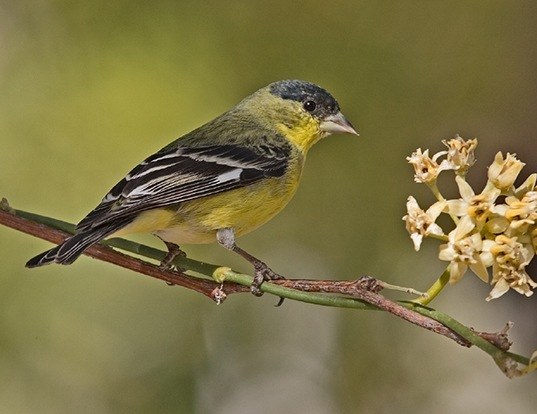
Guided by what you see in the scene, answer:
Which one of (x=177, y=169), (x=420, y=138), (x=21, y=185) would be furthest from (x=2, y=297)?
(x=420, y=138)

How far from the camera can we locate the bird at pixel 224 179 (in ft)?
8.75

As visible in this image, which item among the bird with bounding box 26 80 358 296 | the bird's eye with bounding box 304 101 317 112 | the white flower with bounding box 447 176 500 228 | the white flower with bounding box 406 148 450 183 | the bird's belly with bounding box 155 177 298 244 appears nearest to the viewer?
the white flower with bounding box 447 176 500 228

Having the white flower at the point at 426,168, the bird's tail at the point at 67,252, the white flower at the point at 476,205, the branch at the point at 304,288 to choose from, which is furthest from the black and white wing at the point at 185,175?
the white flower at the point at 476,205

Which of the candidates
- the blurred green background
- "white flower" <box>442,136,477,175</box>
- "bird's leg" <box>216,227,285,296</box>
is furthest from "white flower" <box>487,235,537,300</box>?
the blurred green background

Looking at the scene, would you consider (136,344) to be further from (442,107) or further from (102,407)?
(442,107)

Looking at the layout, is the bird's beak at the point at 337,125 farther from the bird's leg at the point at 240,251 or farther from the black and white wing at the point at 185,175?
the bird's leg at the point at 240,251

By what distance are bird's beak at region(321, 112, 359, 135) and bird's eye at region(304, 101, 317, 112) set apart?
0.07 metres

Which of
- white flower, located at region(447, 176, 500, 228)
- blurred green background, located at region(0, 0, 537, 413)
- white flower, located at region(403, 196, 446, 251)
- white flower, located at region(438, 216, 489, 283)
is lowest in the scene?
blurred green background, located at region(0, 0, 537, 413)

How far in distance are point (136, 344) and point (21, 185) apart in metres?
0.72

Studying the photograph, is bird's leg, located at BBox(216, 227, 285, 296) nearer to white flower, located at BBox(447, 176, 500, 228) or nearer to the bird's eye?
the bird's eye

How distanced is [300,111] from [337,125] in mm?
214

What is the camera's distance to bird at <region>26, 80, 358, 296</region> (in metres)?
2.67

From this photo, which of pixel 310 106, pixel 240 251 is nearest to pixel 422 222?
pixel 240 251

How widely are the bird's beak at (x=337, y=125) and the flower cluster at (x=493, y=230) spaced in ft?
4.44
